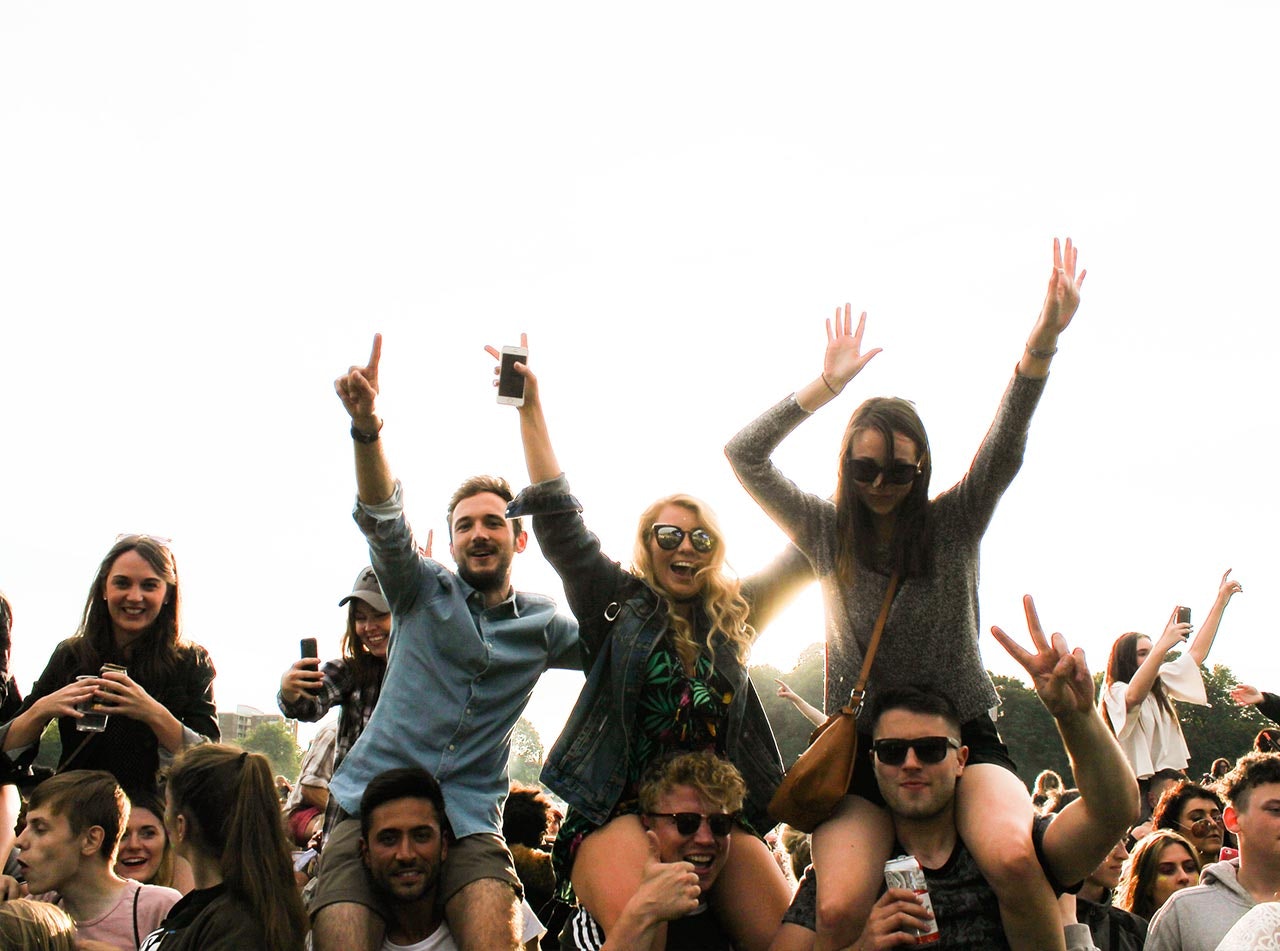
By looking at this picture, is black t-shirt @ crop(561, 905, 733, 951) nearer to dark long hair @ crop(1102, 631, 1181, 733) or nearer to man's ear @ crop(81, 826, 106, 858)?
man's ear @ crop(81, 826, 106, 858)

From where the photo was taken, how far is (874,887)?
4438 millimetres

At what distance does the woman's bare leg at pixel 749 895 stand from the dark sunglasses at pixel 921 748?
2.52 ft

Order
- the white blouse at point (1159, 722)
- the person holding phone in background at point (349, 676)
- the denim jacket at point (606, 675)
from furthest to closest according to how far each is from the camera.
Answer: the white blouse at point (1159, 722) → the person holding phone in background at point (349, 676) → the denim jacket at point (606, 675)

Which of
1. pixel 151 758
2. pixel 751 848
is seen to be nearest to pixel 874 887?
pixel 751 848

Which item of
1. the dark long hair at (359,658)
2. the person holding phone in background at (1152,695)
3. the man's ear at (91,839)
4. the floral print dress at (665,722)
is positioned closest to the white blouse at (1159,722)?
the person holding phone in background at (1152,695)

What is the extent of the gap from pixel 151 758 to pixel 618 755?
2.45m

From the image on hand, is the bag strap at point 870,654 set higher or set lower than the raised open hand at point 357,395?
lower

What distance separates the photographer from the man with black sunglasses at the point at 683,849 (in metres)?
4.43

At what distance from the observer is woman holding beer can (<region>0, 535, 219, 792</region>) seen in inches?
227

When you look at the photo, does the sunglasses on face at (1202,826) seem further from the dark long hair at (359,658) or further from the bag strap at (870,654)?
the dark long hair at (359,658)

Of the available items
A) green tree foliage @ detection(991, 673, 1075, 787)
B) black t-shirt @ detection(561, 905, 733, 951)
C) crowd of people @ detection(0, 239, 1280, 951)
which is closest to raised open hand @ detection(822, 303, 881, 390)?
crowd of people @ detection(0, 239, 1280, 951)

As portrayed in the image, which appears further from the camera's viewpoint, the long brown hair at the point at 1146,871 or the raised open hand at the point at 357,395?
the long brown hair at the point at 1146,871

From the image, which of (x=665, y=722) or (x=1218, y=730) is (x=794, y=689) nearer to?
(x=1218, y=730)

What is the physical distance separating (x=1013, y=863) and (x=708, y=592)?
1.60 metres
